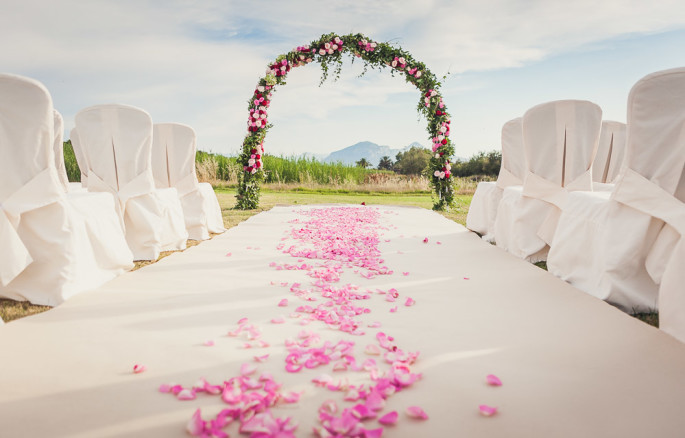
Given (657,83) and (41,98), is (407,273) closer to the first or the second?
(657,83)

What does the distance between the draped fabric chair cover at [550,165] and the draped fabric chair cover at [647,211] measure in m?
1.01

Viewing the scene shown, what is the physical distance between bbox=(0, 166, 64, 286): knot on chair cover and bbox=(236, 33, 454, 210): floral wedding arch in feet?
17.0

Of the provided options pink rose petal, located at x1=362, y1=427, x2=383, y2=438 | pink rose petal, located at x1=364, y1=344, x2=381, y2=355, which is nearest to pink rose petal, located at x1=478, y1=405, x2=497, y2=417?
pink rose petal, located at x1=362, y1=427, x2=383, y2=438

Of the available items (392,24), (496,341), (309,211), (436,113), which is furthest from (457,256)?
(392,24)

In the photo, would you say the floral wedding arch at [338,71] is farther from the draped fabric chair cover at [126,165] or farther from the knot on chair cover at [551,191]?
the knot on chair cover at [551,191]

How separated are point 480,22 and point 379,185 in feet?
21.7

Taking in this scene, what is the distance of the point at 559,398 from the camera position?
121cm

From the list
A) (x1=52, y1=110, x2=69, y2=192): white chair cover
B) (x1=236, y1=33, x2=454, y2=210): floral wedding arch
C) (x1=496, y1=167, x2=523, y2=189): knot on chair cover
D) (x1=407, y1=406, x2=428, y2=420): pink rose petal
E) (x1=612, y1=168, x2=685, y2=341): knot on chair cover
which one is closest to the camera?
(x1=407, y1=406, x2=428, y2=420): pink rose petal

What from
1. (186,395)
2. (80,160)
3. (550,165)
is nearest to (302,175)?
(80,160)

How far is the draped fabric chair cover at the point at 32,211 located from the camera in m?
2.02

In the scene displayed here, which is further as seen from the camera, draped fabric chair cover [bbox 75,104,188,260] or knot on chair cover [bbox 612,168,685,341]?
draped fabric chair cover [bbox 75,104,188,260]

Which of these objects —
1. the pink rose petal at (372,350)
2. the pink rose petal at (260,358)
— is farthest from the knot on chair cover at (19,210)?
the pink rose petal at (372,350)

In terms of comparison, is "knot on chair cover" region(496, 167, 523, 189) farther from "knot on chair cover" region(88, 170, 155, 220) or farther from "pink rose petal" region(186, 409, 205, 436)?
"pink rose petal" region(186, 409, 205, 436)

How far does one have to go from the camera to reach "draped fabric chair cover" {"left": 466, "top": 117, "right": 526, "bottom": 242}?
4.29 metres
